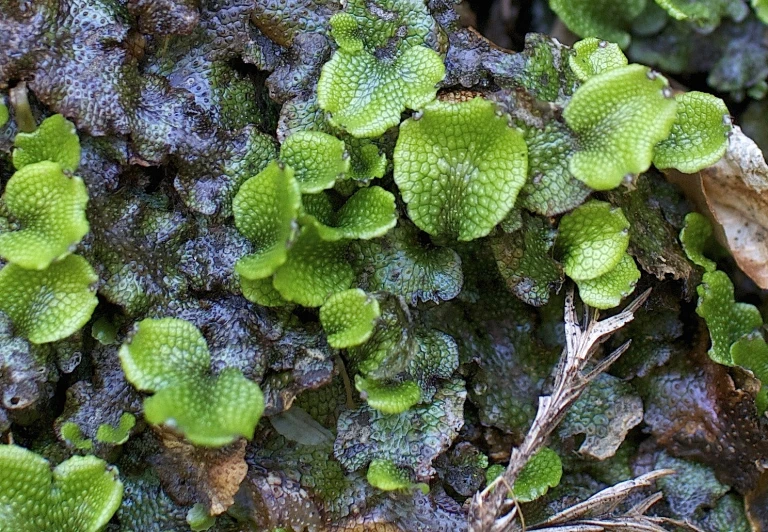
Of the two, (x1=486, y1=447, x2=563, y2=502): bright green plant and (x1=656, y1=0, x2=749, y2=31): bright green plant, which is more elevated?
(x1=656, y1=0, x2=749, y2=31): bright green plant

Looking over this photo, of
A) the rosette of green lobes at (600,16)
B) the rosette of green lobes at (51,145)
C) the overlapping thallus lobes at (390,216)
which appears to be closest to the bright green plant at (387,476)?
the overlapping thallus lobes at (390,216)

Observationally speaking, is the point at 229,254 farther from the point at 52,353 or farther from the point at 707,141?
the point at 707,141

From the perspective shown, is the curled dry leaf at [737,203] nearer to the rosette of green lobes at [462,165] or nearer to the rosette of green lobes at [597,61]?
the rosette of green lobes at [597,61]

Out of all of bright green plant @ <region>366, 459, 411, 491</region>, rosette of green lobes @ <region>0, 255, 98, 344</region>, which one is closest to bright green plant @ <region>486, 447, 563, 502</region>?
bright green plant @ <region>366, 459, 411, 491</region>

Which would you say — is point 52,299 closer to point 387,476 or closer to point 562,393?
point 387,476

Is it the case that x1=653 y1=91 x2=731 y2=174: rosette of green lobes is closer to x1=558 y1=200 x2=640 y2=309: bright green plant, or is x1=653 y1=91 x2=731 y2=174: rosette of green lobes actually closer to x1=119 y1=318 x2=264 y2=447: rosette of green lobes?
x1=558 y1=200 x2=640 y2=309: bright green plant

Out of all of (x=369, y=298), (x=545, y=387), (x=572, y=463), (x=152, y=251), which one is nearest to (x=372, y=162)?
(x=369, y=298)
